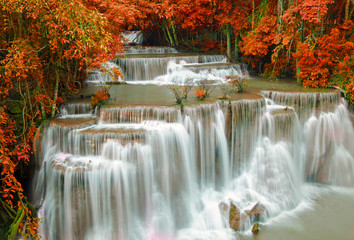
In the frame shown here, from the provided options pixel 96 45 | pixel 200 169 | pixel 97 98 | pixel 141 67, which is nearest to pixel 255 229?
pixel 200 169

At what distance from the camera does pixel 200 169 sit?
7965mm

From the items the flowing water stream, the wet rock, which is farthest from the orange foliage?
the wet rock

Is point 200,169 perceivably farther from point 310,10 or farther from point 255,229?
point 310,10

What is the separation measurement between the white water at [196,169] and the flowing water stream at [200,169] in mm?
24

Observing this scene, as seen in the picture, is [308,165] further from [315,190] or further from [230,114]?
[230,114]

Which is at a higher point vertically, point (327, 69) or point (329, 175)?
point (327, 69)

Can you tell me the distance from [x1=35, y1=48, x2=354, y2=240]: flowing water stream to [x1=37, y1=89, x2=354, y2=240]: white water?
0.02 meters

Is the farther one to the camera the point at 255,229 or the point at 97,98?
the point at 97,98

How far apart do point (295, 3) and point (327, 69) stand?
8.67ft

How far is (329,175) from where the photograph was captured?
954 centimetres

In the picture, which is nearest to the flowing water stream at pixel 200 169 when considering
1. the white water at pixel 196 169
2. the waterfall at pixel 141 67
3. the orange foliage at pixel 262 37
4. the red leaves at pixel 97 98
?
the white water at pixel 196 169

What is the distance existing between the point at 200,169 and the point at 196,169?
0.13m

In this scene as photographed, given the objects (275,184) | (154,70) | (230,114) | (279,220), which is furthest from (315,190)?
(154,70)

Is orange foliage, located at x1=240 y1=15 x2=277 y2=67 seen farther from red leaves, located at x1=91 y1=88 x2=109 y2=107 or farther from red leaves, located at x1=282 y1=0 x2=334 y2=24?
red leaves, located at x1=91 y1=88 x2=109 y2=107
